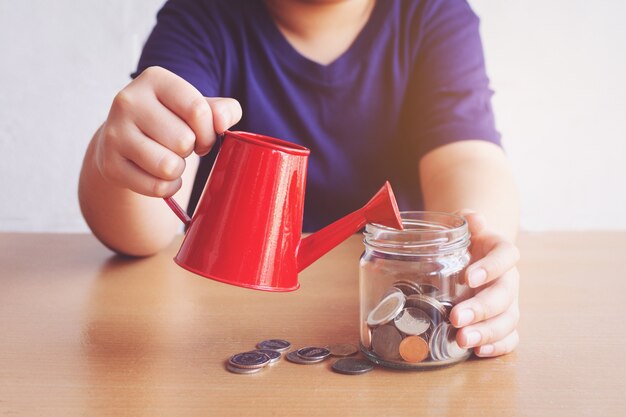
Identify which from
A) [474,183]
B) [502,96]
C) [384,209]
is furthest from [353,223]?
[502,96]

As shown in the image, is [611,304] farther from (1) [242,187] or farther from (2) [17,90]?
(2) [17,90]

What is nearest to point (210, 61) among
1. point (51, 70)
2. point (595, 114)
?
point (51, 70)

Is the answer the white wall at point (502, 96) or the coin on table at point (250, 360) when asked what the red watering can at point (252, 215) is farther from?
the white wall at point (502, 96)

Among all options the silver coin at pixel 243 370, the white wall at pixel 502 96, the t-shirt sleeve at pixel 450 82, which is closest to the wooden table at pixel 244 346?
the silver coin at pixel 243 370

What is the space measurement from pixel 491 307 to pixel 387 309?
0.29 ft

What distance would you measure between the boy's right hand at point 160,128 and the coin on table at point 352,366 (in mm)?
193

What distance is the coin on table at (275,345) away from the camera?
0.55m

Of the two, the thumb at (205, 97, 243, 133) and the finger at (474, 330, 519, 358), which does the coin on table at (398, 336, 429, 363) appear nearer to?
the finger at (474, 330, 519, 358)

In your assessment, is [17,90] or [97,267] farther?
[17,90]

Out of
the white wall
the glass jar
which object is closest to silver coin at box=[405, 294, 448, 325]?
the glass jar

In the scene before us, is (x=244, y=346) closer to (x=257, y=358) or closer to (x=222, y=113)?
(x=257, y=358)

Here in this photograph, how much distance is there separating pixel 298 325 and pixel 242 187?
0.57 ft

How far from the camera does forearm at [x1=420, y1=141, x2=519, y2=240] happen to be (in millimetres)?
798

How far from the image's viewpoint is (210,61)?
41.1 inches
